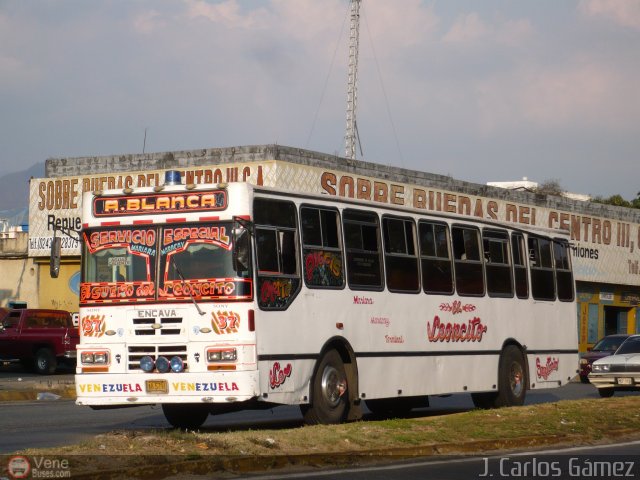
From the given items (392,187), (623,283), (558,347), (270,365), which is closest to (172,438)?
(270,365)

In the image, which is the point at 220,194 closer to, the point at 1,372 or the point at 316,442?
the point at 316,442

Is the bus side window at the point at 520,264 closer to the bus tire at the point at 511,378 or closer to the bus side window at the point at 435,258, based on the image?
the bus tire at the point at 511,378

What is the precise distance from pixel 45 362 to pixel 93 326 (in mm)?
21073

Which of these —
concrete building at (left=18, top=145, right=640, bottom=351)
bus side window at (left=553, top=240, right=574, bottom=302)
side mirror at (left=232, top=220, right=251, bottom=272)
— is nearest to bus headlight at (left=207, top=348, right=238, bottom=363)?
side mirror at (left=232, top=220, right=251, bottom=272)

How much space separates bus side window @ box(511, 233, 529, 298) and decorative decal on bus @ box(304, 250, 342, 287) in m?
5.21

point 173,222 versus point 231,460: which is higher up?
point 173,222

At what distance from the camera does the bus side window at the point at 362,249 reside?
16.8 metres

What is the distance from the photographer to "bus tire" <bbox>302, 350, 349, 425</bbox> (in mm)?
15766

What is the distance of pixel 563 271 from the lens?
2231cm

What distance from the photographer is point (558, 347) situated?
71.9 ft

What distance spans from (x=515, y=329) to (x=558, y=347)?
65.7 inches

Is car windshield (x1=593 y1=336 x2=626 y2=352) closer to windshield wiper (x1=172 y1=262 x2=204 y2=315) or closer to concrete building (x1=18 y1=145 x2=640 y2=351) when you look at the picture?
concrete building (x1=18 y1=145 x2=640 y2=351)

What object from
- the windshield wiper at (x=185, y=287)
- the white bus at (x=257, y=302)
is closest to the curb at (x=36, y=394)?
the white bus at (x=257, y=302)

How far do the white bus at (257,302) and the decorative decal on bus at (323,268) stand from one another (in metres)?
0.02
